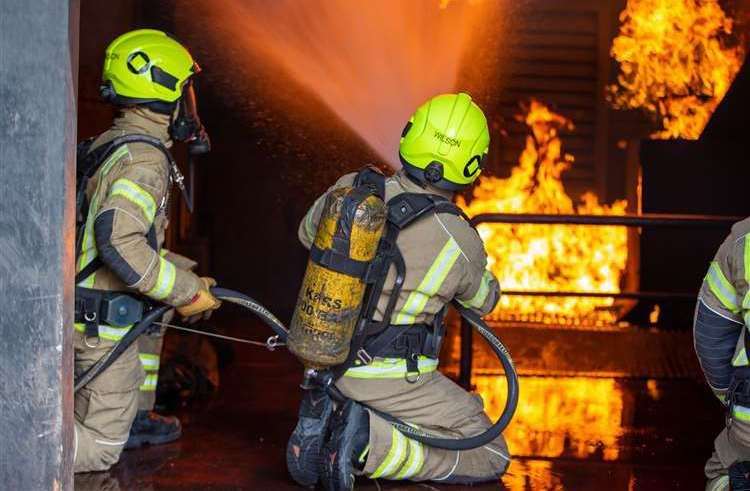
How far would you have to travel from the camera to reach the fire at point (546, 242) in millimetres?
9094

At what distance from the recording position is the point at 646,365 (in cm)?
768

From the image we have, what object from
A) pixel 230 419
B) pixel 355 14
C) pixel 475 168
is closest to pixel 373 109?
pixel 355 14

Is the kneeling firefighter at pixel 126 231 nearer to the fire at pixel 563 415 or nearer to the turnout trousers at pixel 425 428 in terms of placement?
the turnout trousers at pixel 425 428

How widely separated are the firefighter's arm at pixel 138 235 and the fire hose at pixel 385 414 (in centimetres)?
15

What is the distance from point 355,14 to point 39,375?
5584 millimetres

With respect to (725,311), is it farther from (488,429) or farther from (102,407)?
(102,407)

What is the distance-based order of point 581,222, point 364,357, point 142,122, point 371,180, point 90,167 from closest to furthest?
point 371,180 < point 364,357 < point 90,167 < point 142,122 < point 581,222

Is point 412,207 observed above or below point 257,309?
above

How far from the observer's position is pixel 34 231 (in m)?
Result: 3.44

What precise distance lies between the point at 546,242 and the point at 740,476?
217 inches

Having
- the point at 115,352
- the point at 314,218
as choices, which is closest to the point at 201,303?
the point at 115,352

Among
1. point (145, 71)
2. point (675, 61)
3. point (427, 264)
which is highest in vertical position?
point (675, 61)

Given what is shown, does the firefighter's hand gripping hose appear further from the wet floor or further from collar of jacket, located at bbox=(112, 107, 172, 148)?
collar of jacket, located at bbox=(112, 107, 172, 148)

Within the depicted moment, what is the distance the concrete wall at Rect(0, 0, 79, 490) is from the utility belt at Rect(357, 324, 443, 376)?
1.47 m
